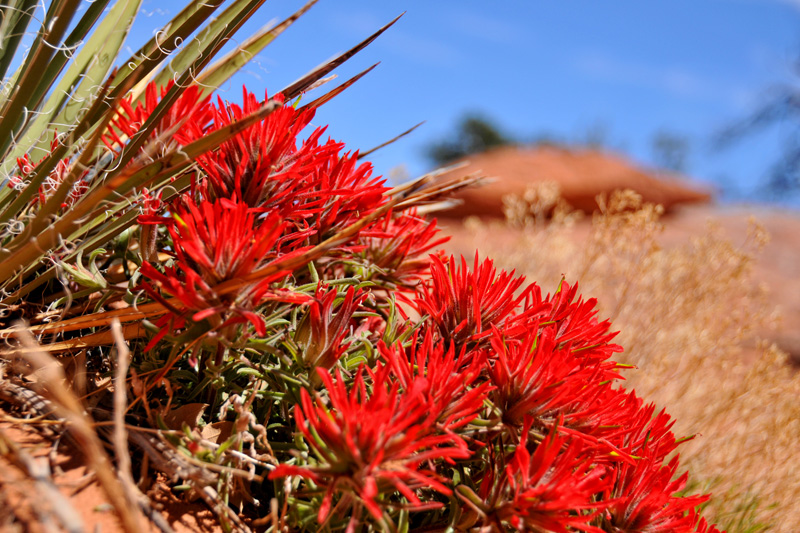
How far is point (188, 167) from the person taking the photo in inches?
33.0

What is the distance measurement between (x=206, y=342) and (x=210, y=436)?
0.55ft

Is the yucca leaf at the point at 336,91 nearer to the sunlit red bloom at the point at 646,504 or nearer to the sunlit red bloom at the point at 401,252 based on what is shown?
the sunlit red bloom at the point at 401,252

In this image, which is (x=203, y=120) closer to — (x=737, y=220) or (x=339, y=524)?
(x=339, y=524)

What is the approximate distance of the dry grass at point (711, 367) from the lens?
5.51 ft

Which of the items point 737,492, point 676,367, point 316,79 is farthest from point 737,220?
point 316,79

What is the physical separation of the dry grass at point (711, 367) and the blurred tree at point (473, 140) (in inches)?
652

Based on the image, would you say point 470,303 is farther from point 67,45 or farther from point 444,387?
point 67,45

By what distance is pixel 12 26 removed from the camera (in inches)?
37.8

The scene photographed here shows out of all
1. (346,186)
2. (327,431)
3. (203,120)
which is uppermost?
(203,120)

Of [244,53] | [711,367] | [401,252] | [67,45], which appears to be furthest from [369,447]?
[711,367]

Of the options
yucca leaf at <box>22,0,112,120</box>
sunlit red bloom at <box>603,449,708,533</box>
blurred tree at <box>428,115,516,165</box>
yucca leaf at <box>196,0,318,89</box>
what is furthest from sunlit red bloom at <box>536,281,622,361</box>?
blurred tree at <box>428,115,516,165</box>

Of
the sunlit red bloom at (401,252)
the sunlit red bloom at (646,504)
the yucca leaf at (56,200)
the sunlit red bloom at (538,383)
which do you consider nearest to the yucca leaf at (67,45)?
the yucca leaf at (56,200)

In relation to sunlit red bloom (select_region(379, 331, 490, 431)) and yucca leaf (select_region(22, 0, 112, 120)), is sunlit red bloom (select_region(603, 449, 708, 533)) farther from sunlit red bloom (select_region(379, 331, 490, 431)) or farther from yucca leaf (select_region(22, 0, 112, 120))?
yucca leaf (select_region(22, 0, 112, 120))

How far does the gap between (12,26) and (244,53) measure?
379 mm
